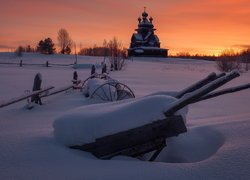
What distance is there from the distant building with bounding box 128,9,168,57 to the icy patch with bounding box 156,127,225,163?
6153 centimetres

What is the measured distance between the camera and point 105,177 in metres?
2.46

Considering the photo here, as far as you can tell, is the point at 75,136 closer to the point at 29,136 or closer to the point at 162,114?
the point at 29,136

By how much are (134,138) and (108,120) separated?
1.05 feet

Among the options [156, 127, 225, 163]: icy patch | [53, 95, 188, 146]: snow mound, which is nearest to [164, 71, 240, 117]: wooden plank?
[53, 95, 188, 146]: snow mound

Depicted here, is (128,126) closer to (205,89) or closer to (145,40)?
(205,89)

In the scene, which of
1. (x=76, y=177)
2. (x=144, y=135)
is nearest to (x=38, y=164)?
(x=76, y=177)

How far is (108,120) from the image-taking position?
9.96ft

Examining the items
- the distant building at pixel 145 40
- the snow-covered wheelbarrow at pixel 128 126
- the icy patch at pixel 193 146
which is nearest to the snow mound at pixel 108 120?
the snow-covered wheelbarrow at pixel 128 126

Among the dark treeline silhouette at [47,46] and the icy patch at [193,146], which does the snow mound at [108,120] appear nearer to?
the icy patch at [193,146]

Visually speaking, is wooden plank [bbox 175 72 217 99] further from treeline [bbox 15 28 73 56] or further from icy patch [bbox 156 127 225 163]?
treeline [bbox 15 28 73 56]

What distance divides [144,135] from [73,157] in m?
0.74

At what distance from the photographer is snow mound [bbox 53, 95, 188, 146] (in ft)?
9.89

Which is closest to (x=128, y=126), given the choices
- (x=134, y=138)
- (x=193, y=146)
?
(x=134, y=138)

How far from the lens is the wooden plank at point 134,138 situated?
2988mm
